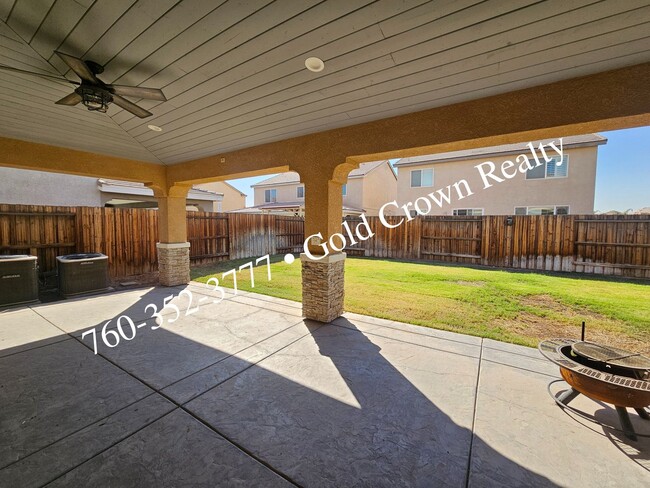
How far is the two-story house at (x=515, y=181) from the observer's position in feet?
42.8

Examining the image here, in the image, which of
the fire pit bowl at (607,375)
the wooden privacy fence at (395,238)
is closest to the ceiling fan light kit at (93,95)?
the wooden privacy fence at (395,238)

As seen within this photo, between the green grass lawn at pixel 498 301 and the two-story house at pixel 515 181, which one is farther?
the two-story house at pixel 515 181

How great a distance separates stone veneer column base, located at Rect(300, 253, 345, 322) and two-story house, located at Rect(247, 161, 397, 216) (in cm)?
1207

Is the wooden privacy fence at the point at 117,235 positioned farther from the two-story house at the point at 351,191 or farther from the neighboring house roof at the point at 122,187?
the two-story house at the point at 351,191

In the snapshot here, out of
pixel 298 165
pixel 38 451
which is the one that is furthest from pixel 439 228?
pixel 38 451

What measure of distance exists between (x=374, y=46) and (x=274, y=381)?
3941 millimetres

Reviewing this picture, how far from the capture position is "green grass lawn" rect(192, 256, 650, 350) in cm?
476

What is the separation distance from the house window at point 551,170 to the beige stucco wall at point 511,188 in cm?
15

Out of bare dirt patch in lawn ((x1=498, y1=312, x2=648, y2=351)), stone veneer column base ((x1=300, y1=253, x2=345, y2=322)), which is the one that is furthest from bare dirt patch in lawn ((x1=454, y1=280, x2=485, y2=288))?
stone veneer column base ((x1=300, y1=253, x2=345, y2=322))

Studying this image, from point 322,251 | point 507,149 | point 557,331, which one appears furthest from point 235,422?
point 507,149

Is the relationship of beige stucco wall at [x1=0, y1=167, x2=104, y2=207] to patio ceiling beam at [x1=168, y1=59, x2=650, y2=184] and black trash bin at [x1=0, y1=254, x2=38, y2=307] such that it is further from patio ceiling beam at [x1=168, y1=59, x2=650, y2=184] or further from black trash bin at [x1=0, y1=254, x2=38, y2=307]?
patio ceiling beam at [x1=168, y1=59, x2=650, y2=184]

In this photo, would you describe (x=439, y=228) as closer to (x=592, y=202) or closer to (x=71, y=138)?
(x=592, y=202)

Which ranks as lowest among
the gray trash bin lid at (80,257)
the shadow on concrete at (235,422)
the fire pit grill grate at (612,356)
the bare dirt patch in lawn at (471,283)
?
the shadow on concrete at (235,422)

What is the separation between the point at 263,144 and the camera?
19.2 ft
